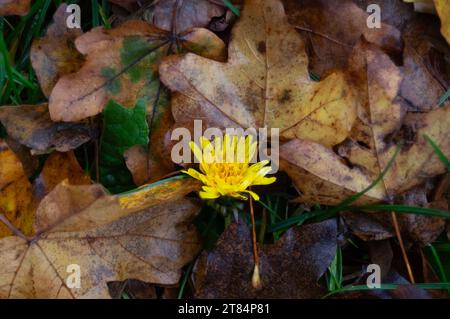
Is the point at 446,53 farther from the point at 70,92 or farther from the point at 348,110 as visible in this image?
the point at 70,92

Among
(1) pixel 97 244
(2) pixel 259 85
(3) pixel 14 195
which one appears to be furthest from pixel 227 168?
(3) pixel 14 195

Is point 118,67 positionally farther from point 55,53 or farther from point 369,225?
point 369,225

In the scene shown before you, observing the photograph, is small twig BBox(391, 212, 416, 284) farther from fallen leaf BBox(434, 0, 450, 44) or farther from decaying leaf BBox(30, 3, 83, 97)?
decaying leaf BBox(30, 3, 83, 97)

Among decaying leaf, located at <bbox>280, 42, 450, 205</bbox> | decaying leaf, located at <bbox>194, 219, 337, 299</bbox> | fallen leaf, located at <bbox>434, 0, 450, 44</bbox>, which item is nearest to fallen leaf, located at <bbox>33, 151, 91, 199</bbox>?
decaying leaf, located at <bbox>194, 219, 337, 299</bbox>

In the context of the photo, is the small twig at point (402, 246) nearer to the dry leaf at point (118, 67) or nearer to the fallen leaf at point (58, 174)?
the dry leaf at point (118, 67)

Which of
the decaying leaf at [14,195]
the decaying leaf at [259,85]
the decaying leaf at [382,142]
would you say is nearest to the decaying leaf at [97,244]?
Result: the decaying leaf at [14,195]
